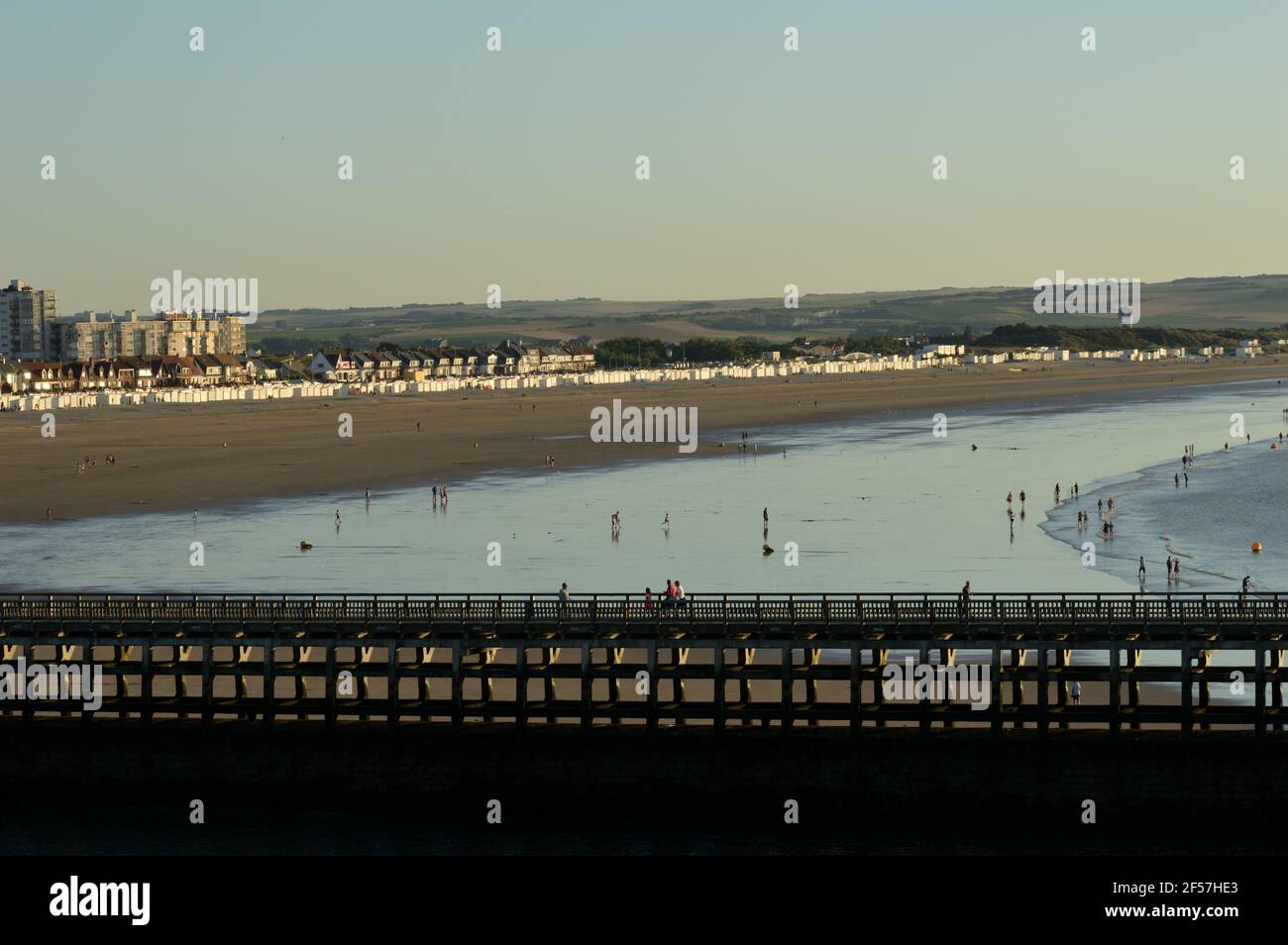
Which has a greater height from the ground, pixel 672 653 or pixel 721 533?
pixel 672 653

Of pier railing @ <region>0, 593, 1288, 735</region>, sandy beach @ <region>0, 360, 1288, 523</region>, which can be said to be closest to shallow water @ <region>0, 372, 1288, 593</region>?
sandy beach @ <region>0, 360, 1288, 523</region>

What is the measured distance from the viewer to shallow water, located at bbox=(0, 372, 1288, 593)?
67812mm

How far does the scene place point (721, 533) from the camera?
3258 inches

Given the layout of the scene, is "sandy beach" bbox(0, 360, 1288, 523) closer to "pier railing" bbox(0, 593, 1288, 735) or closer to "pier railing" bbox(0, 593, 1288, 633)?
"pier railing" bbox(0, 593, 1288, 633)

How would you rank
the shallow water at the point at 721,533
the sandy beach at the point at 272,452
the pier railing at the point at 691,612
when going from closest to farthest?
the pier railing at the point at 691,612 → the shallow water at the point at 721,533 → the sandy beach at the point at 272,452

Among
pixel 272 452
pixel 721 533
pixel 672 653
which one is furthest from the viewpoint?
pixel 272 452

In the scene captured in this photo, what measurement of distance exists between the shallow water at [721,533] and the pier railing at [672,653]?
2170 centimetres

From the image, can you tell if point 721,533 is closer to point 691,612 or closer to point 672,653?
point 672,653

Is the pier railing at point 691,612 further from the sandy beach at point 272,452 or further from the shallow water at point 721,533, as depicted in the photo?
the sandy beach at point 272,452

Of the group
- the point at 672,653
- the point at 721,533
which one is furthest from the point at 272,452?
the point at 672,653

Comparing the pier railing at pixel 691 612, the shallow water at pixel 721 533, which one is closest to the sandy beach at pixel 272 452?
the shallow water at pixel 721 533

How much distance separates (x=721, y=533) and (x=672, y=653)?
131 ft

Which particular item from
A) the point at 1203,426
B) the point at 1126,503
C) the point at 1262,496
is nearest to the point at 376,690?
the point at 1126,503

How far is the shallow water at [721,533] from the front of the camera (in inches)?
2670
